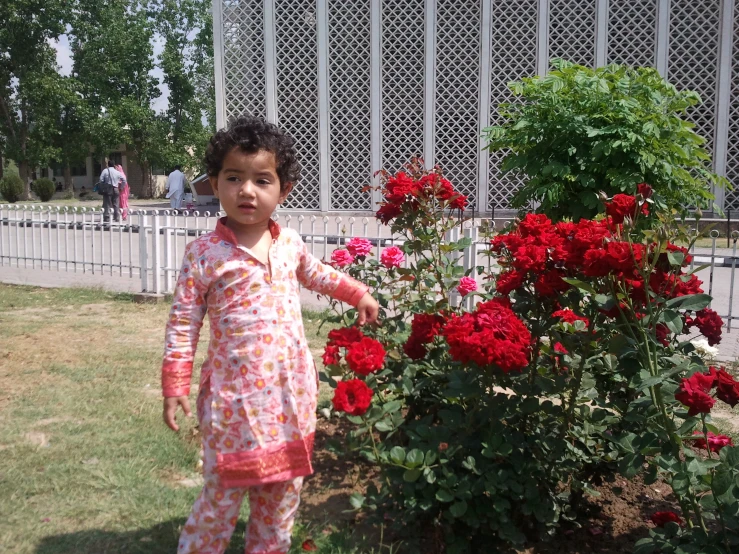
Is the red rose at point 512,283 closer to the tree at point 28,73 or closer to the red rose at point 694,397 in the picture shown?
the red rose at point 694,397

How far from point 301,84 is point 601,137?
36.4 feet

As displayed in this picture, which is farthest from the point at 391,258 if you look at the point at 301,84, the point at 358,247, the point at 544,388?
the point at 301,84

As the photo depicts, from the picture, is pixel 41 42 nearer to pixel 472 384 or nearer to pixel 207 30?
pixel 207 30

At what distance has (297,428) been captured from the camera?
6.17 feet

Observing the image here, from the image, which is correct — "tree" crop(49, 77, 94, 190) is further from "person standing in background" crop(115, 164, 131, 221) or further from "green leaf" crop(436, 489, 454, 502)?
"green leaf" crop(436, 489, 454, 502)

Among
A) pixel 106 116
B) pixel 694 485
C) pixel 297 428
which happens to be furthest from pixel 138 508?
pixel 106 116

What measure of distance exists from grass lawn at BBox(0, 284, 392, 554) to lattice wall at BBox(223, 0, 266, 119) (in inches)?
402

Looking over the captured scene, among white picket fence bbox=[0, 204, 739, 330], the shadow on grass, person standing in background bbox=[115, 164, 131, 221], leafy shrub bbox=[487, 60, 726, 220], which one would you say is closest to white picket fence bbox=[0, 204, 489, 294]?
white picket fence bbox=[0, 204, 739, 330]

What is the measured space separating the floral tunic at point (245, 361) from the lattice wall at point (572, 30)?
12.3 m

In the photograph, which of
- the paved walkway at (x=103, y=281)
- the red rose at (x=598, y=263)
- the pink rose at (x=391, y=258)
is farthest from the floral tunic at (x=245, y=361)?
the paved walkway at (x=103, y=281)

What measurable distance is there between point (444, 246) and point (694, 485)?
1.18 m

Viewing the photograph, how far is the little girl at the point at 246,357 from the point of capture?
6.02 ft

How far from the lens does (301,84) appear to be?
1440 cm

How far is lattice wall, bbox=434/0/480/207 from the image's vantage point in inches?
533
